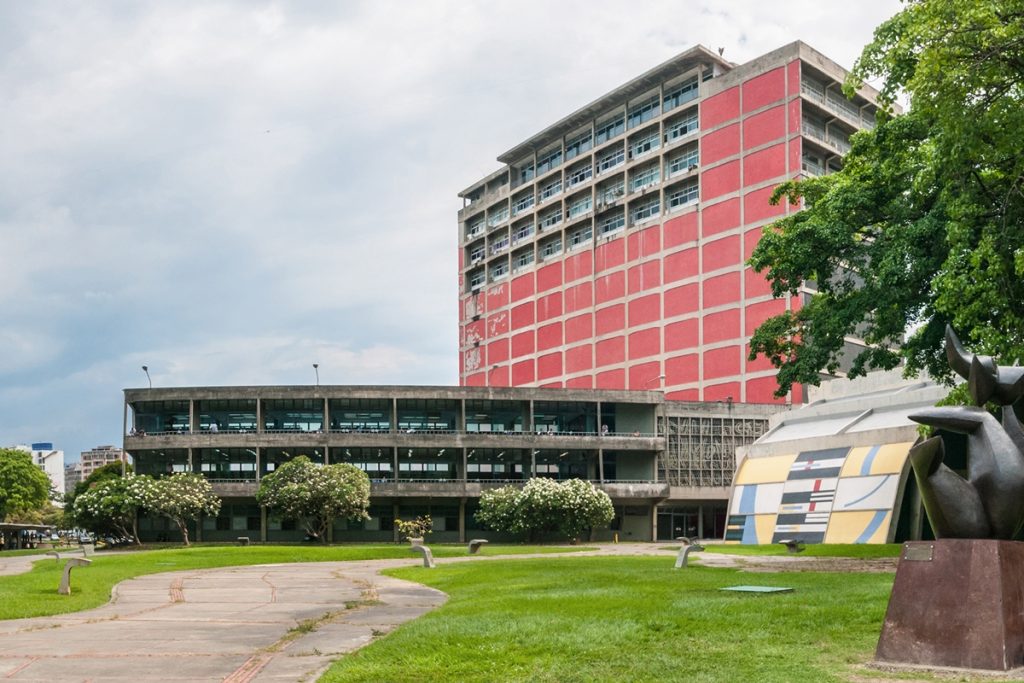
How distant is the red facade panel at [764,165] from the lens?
74.3 meters

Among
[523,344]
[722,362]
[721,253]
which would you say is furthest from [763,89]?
[523,344]

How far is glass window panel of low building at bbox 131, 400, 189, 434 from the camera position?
71938 mm

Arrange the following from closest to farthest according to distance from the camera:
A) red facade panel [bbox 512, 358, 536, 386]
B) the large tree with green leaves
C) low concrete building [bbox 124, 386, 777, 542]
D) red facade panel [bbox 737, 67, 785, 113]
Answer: the large tree with green leaves, low concrete building [bbox 124, 386, 777, 542], red facade panel [bbox 737, 67, 785, 113], red facade panel [bbox 512, 358, 536, 386]

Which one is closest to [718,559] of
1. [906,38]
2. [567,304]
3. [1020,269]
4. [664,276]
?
[1020,269]

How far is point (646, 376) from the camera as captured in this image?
86.1 meters

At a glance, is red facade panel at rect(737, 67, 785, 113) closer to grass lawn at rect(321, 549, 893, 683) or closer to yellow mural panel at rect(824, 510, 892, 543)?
yellow mural panel at rect(824, 510, 892, 543)

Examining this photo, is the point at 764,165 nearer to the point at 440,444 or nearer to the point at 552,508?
the point at 440,444

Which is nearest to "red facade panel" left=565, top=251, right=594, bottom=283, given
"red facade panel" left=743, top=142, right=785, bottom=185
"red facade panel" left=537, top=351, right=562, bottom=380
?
"red facade panel" left=537, top=351, right=562, bottom=380

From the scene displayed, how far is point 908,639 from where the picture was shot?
9.92 meters

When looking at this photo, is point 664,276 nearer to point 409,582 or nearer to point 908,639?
point 409,582

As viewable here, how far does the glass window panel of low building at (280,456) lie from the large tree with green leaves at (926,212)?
1728 inches

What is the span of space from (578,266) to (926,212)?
69.6m

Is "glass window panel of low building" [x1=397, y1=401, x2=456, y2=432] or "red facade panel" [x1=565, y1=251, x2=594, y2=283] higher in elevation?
"red facade panel" [x1=565, y1=251, x2=594, y2=283]

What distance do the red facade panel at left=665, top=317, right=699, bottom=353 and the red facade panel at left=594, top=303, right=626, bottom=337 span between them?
20.0 ft
